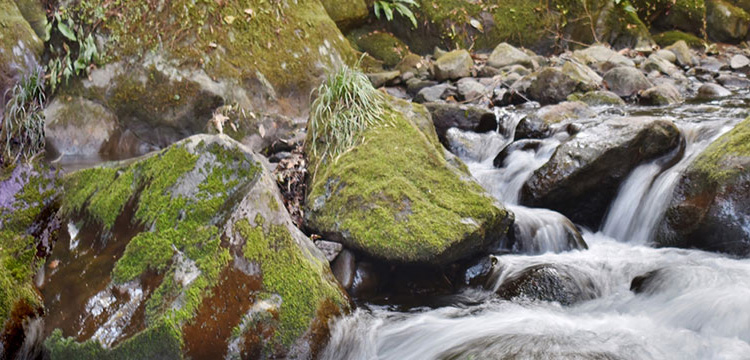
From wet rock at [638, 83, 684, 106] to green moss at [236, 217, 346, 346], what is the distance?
664 cm

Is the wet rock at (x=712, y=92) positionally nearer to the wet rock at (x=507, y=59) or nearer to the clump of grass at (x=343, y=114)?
the wet rock at (x=507, y=59)

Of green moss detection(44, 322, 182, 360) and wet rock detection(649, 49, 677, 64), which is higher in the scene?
wet rock detection(649, 49, 677, 64)

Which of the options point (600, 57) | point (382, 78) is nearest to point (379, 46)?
point (382, 78)

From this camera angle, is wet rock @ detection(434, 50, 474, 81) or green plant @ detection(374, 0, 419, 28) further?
green plant @ detection(374, 0, 419, 28)

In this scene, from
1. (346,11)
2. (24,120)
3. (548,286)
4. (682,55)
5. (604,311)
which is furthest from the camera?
(682,55)

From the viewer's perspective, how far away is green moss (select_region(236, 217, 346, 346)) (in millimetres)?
2746

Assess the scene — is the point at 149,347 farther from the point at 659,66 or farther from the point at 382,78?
the point at 659,66

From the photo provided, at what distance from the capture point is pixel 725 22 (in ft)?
43.9

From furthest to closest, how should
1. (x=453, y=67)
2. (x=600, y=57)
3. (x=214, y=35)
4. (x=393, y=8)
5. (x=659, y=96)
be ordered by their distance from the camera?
(x=393, y=8), (x=600, y=57), (x=453, y=67), (x=659, y=96), (x=214, y=35)

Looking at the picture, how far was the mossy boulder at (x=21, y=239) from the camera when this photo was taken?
8.75 ft

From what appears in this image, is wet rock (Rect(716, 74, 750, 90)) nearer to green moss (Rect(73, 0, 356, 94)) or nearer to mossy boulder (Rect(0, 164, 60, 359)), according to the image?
green moss (Rect(73, 0, 356, 94))

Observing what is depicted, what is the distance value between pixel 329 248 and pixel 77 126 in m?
3.89

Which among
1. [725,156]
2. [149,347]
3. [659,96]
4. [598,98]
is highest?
[725,156]

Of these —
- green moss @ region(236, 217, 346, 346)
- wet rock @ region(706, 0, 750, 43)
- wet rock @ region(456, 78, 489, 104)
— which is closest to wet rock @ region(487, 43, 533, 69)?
wet rock @ region(456, 78, 489, 104)
